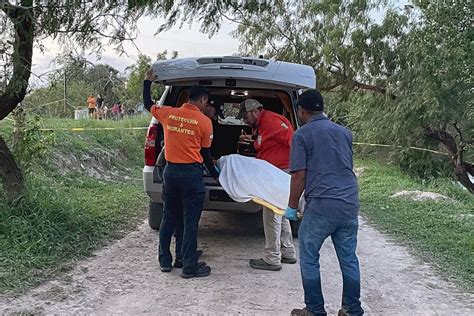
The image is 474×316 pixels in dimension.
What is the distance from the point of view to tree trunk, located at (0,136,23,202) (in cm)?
656

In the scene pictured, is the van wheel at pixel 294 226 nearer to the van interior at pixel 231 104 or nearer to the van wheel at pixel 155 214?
the van interior at pixel 231 104

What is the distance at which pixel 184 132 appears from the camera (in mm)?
5309

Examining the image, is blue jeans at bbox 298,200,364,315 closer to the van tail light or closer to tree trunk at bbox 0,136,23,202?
the van tail light

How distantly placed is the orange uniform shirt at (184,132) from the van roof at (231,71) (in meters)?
0.67

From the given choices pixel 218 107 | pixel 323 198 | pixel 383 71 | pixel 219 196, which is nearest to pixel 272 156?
pixel 219 196

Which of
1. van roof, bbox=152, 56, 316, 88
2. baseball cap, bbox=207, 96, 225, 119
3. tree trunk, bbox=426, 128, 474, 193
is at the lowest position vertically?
tree trunk, bbox=426, 128, 474, 193

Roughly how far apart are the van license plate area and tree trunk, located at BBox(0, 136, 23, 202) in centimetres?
228

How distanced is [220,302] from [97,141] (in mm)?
10706

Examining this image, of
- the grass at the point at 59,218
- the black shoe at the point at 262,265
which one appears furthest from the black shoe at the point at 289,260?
the grass at the point at 59,218

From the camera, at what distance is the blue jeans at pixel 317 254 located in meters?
4.19

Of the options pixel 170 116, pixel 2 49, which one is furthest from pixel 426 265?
pixel 2 49

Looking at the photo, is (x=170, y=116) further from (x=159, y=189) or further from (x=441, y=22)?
(x=441, y=22)

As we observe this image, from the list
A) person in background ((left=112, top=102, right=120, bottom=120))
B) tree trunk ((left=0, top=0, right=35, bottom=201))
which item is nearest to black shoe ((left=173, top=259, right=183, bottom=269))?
tree trunk ((left=0, top=0, right=35, bottom=201))

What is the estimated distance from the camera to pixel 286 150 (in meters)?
5.90
